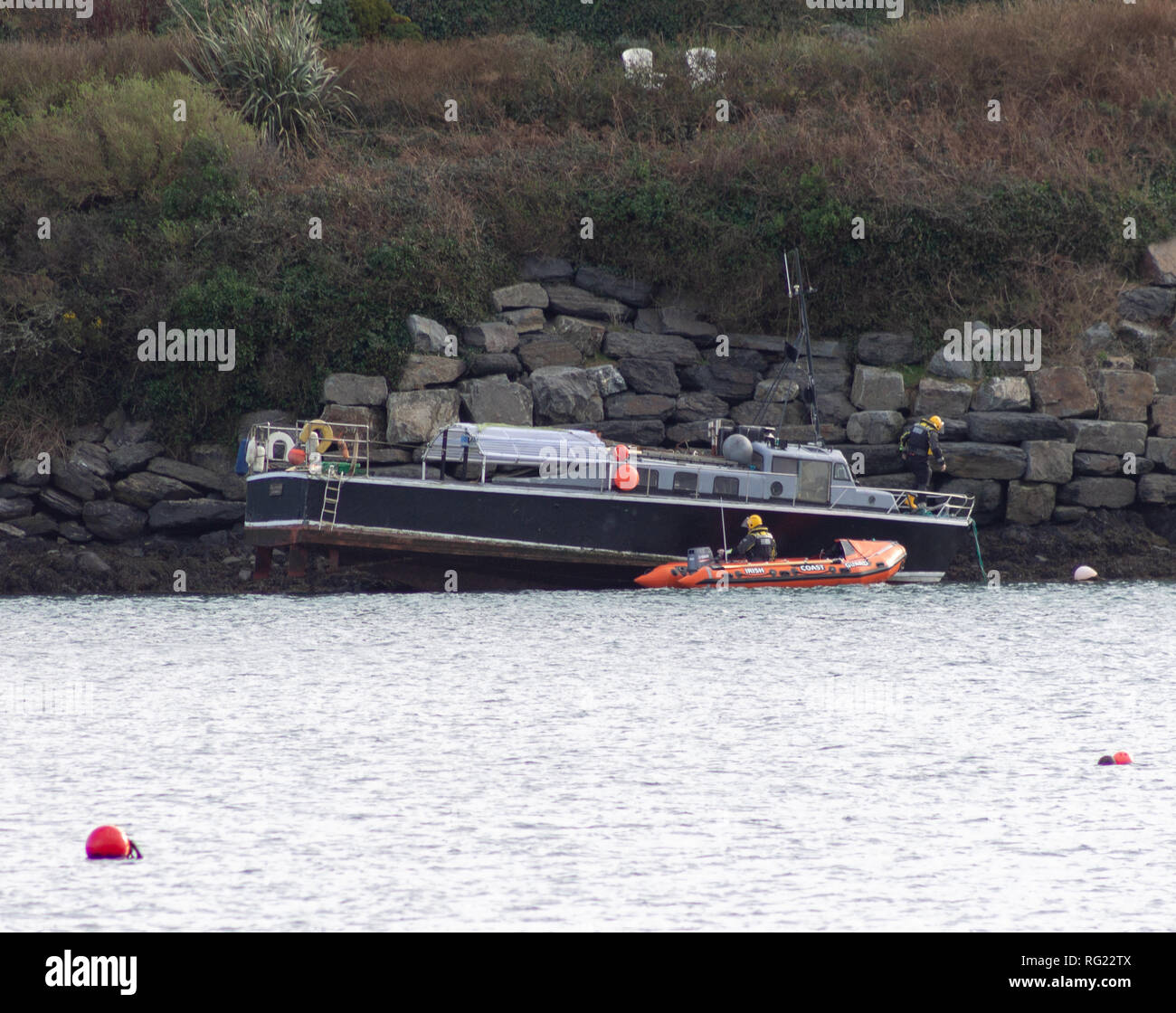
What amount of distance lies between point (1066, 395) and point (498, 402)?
1114cm

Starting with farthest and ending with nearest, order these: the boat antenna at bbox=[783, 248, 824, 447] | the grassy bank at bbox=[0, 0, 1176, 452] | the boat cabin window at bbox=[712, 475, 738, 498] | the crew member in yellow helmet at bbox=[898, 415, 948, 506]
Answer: the grassy bank at bbox=[0, 0, 1176, 452]
the boat antenna at bbox=[783, 248, 824, 447]
the crew member in yellow helmet at bbox=[898, 415, 948, 506]
the boat cabin window at bbox=[712, 475, 738, 498]

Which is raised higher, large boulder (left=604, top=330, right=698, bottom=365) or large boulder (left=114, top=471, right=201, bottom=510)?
large boulder (left=604, top=330, right=698, bottom=365)

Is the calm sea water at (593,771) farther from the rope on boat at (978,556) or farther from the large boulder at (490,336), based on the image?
the large boulder at (490,336)

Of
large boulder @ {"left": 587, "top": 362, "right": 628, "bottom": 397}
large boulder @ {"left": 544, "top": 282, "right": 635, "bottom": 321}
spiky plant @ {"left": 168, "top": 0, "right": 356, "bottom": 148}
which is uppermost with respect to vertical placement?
spiky plant @ {"left": 168, "top": 0, "right": 356, "bottom": 148}

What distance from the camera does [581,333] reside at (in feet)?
101

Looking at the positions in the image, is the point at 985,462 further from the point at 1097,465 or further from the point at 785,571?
the point at 785,571

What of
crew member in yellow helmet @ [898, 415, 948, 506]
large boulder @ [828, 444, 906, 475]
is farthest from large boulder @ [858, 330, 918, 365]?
crew member in yellow helmet @ [898, 415, 948, 506]

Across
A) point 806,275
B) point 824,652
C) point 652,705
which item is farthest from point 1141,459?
point 652,705

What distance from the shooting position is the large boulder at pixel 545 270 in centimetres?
3244

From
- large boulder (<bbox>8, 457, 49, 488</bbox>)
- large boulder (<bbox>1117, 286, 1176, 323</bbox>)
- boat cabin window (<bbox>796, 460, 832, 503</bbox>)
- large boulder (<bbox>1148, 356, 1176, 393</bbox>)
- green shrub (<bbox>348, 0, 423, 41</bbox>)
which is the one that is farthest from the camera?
green shrub (<bbox>348, 0, 423, 41</bbox>)

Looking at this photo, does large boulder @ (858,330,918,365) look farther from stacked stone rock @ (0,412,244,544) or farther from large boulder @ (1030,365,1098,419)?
stacked stone rock @ (0,412,244,544)

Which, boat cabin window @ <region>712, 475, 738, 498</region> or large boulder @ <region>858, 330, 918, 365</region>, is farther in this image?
large boulder @ <region>858, 330, 918, 365</region>

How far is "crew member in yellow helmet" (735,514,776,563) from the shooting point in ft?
83.8

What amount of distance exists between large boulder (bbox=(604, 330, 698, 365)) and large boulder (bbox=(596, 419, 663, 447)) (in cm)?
168
